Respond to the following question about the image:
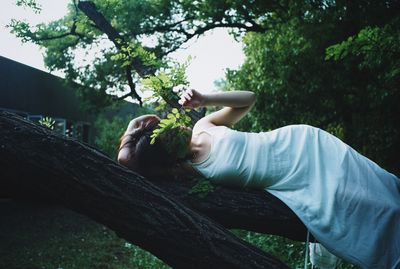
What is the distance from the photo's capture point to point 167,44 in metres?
9.98

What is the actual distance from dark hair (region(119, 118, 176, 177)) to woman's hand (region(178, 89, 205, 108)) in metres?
0.40

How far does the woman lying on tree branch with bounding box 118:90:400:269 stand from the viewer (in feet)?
7.66

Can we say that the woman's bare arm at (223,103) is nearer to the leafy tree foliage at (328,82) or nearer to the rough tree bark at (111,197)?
the rough tree bark at (111,197)

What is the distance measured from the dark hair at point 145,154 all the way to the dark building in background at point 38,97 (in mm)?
7661

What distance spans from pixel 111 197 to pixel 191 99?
805 millimetres

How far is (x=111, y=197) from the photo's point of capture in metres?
2.04

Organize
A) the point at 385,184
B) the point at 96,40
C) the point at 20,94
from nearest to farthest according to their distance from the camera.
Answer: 1. the point at 385,184
2. the point at 96,40
3. the point at 20,94

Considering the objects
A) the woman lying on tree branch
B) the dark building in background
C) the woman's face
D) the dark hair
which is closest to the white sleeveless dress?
the woman lying on tree branch

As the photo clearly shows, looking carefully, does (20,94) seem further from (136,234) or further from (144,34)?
(136,234)

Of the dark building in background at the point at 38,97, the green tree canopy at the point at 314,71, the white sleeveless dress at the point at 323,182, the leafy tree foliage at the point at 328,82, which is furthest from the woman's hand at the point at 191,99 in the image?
the dark building in background at the point at 38,97

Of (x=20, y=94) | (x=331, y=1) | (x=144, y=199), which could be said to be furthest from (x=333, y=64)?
(x=20, y=94)

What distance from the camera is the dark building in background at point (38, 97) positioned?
1095 cm

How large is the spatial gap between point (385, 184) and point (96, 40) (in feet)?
31.2

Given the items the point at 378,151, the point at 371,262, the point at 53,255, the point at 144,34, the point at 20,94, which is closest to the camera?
the point at 371,262
